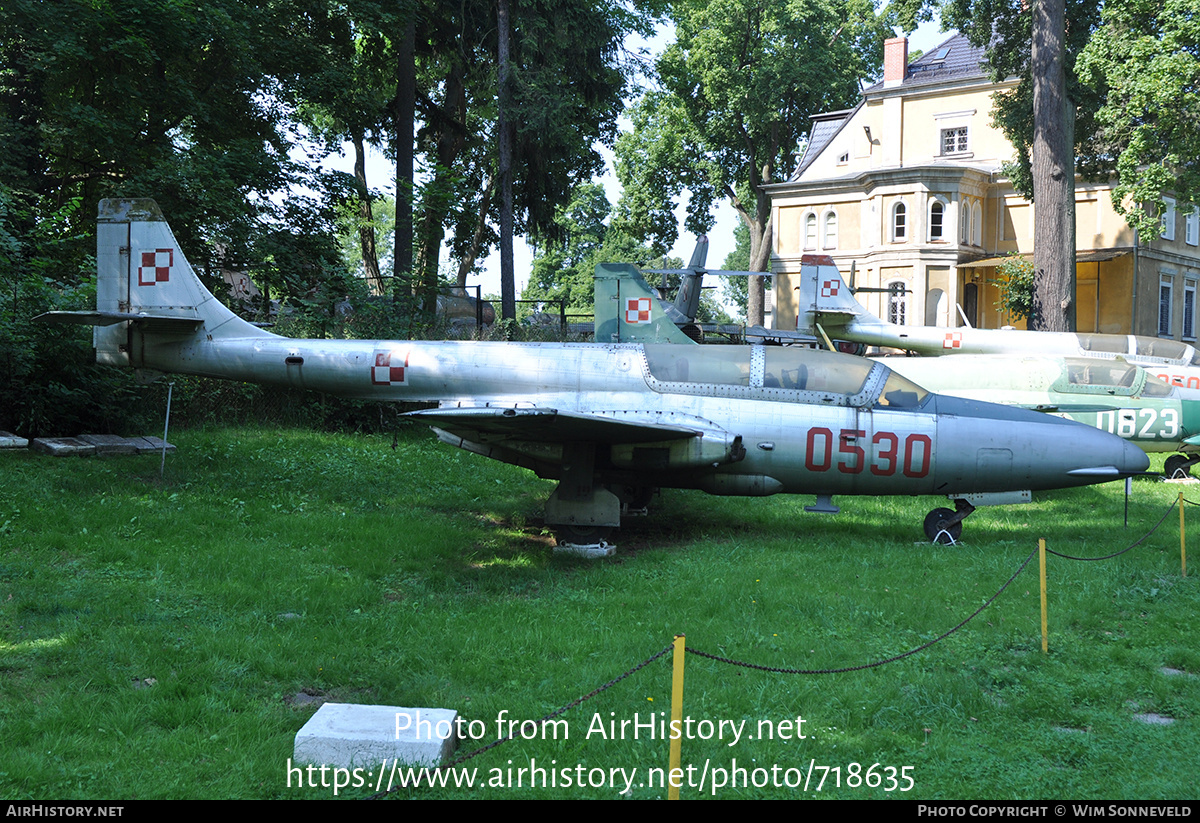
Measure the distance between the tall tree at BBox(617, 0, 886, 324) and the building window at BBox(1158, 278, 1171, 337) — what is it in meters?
17.7

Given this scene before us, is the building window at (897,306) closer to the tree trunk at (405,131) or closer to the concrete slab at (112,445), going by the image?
the tree trunk at (405,131)

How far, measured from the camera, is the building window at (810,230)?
4312cm

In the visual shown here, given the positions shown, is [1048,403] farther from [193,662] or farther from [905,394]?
[193,662]

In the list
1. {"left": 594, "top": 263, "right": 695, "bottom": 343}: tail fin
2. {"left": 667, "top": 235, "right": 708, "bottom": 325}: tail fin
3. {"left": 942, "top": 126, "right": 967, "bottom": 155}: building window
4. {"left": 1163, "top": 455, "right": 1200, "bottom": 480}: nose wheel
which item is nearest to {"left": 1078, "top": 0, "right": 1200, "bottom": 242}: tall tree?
{"left": 1163, "top": 455, "right": 1200, "bottom": 480}: nose wheel

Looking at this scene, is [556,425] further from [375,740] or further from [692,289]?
[692,289]

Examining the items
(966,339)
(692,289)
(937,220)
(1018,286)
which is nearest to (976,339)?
(966,339)

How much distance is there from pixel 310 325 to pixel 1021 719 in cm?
1381

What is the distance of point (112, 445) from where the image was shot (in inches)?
456

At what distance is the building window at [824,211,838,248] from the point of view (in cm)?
4241

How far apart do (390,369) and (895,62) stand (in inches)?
1525

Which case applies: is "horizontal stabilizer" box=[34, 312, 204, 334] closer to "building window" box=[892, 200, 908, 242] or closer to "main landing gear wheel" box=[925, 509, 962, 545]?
"main landing gear wheel" box=[925, 509, 962, 545]

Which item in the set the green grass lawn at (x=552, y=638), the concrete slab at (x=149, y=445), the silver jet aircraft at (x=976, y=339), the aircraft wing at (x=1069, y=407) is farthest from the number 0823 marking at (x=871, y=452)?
the concrete slab at (x=149, y=445)

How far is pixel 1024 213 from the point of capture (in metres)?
39.9
